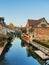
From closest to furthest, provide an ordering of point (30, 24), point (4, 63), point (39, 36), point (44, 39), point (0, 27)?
point (4, 63) < point (44, 39) < point (39, 36) < point (0, 27) < point (30, 24)

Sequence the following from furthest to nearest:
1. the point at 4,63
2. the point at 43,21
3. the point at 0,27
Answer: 1. the point at 43,21
2. the point at 0,27
3. the point at 4,63

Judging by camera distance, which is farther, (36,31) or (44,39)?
(36,31)

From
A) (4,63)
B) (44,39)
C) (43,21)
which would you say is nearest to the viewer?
(4,63)

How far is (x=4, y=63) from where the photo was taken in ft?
105

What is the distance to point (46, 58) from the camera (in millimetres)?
33688

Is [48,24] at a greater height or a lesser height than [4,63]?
greater

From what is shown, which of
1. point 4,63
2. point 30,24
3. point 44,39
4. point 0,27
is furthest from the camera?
point 30,24

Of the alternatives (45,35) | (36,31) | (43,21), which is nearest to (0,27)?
(36,31)

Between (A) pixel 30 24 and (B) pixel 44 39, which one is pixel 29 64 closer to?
(B) pixel 44 39

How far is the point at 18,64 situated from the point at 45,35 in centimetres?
3121

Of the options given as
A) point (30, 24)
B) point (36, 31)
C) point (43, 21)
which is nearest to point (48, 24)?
point (43, 21)

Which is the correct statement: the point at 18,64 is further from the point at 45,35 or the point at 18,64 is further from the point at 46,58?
the point at 45,35

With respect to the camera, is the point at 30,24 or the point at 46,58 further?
the point at 30,24

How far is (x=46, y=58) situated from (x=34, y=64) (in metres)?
2.32
